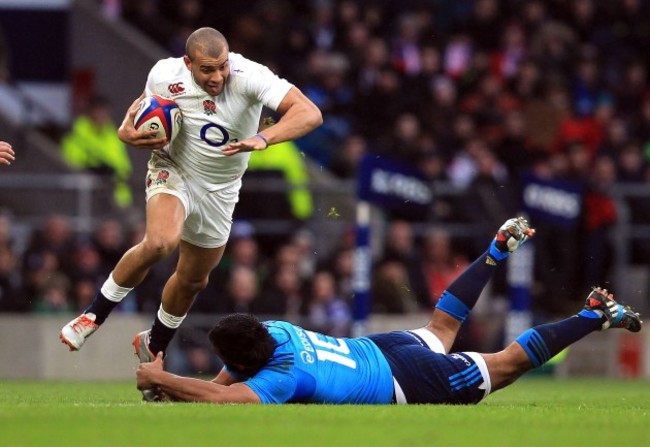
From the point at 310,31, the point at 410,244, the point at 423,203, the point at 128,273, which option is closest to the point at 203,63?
the point at 128,273

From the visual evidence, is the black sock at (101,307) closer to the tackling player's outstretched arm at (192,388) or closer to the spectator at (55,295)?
the tackling player's outstretched arm at (192,388)

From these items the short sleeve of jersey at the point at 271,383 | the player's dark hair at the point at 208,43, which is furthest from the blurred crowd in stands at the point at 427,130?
the short sleeve of jersey at the point at 271,383

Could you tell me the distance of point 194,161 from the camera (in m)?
11.5

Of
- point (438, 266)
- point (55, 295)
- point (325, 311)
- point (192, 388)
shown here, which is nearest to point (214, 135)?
point (192, 388)

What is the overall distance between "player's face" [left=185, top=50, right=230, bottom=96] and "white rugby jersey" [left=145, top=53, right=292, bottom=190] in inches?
5.4

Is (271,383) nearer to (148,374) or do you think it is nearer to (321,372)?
(321,372)

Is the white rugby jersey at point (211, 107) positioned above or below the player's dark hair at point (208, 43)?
below

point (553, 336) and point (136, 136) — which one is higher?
point (136, 136)

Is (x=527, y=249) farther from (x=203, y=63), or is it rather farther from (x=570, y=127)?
(x=203, y=63)

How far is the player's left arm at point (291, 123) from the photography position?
10.6 m

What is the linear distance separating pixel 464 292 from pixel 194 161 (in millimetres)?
2173

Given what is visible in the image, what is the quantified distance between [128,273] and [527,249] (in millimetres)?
7628

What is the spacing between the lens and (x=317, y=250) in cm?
1834

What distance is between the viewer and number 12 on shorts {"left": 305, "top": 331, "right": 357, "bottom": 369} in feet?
31.7
